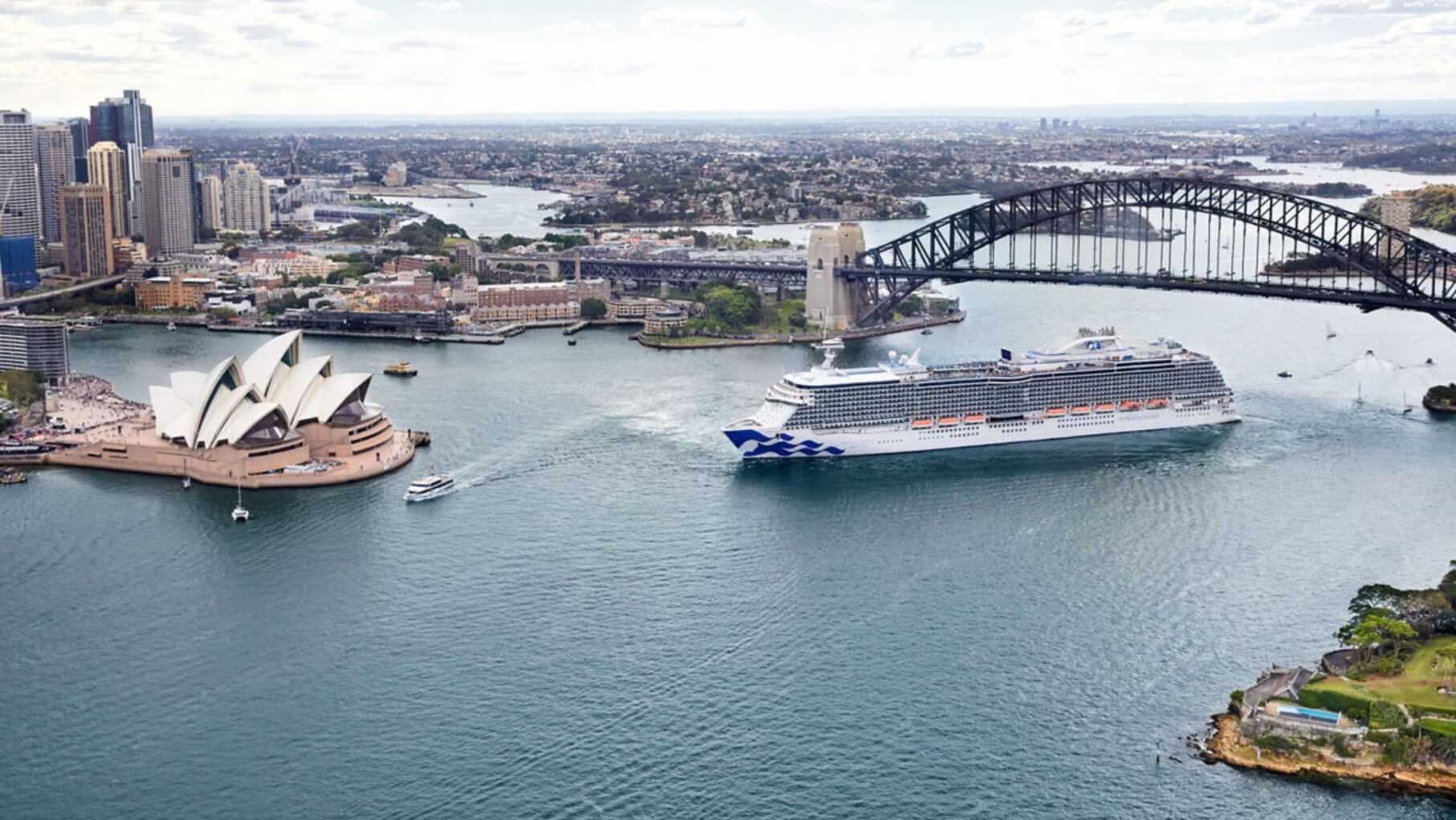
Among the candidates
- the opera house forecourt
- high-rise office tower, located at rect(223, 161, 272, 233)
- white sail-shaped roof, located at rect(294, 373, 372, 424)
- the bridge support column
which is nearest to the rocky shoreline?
the opera house forecourt

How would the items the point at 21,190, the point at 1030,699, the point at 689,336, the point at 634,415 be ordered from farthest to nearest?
the point at 21,190 → the point at 689,336 → the point at 634,415 → the point at 1030,699

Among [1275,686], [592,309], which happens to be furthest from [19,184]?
[1275,686]

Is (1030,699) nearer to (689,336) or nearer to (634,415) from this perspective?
(634,415)

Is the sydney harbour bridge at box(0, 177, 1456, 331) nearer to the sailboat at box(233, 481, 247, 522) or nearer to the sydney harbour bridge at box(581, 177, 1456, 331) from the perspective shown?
the sydney harbour bridge at box(581, 177, 1456, 331)

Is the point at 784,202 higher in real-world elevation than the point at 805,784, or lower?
higher

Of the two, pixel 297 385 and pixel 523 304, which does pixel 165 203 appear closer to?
pixel 523 304

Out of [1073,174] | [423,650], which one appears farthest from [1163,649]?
[1073,174]

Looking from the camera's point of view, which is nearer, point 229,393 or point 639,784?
point 639,784
